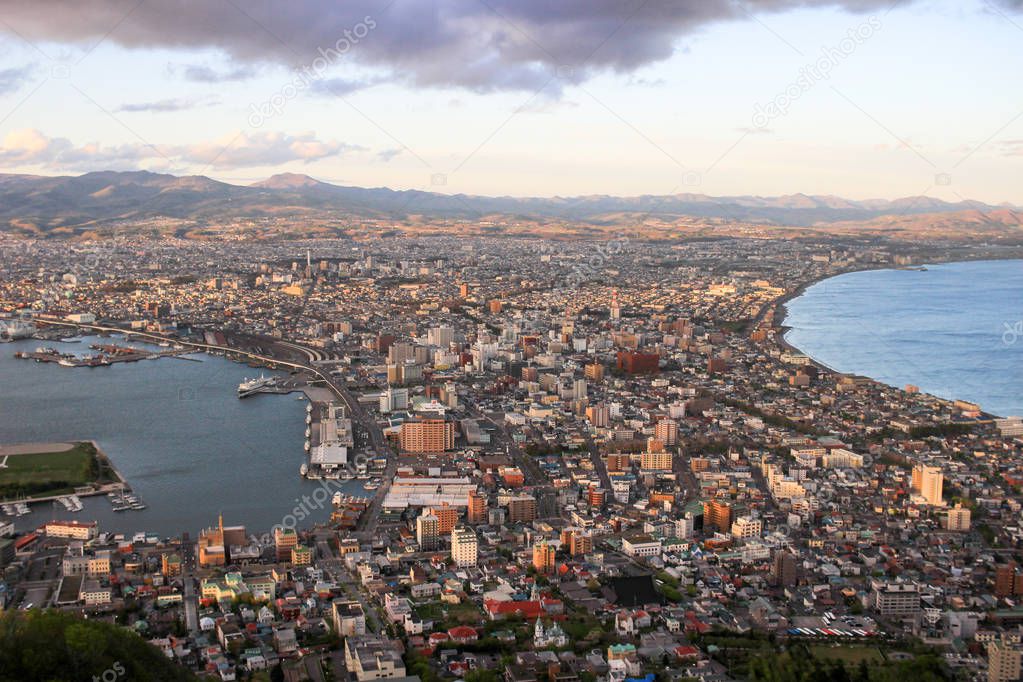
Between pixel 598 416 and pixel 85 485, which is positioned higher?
pixel 598 416

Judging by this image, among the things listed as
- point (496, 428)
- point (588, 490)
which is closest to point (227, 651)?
point (588, 490)

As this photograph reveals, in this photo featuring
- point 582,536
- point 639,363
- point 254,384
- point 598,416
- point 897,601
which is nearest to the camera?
point 897,601

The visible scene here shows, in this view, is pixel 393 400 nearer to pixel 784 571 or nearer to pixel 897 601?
pixel 784 571

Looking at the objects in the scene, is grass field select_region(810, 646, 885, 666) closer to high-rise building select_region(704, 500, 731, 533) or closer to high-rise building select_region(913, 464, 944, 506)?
high-rise building select_region(704, 500, 731, 533)

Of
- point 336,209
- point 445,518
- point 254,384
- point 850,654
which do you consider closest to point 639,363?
point 254,384

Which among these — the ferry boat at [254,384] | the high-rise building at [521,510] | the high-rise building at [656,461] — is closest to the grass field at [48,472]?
the ferry boat at [254,384]

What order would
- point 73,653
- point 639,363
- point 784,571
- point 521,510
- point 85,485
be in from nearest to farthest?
point 73,653, point 784,571, point 521,510, point 85,485, point 639,363

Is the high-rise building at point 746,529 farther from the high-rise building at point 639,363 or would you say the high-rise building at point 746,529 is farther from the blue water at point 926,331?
the high-rise building at point 639,363
